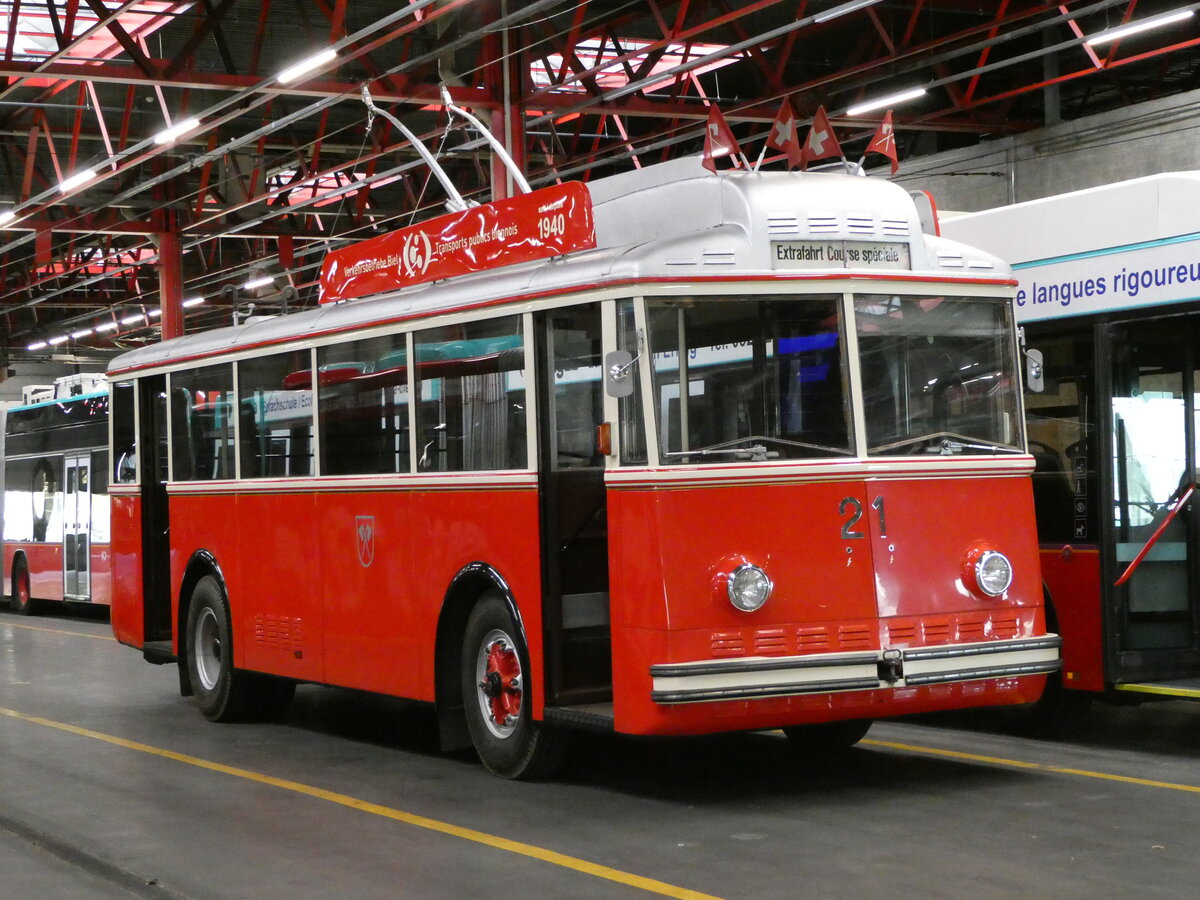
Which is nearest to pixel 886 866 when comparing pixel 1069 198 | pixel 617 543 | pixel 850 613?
pixel 850 613

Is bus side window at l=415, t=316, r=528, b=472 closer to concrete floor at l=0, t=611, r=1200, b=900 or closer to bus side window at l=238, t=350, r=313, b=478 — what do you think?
bus side window at l=238, t=350, r=313, b=478

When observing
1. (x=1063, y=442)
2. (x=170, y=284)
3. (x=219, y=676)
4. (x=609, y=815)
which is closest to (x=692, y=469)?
(x=609, y=815)

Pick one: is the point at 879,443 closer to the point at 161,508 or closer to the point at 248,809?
the point at 248,809

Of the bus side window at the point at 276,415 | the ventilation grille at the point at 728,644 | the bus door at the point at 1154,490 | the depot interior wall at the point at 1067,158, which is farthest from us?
the depot interior wall at the point at 1067,158

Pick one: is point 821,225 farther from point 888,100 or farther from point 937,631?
point 888,100

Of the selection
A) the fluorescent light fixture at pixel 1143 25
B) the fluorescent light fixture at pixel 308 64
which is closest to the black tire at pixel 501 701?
the fluorescent light fixture at pixel 308 64

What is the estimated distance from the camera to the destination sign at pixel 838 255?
8.62m

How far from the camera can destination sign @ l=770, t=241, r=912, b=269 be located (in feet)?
28.3

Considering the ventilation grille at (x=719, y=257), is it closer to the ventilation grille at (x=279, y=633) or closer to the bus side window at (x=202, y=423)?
the ventilation grille at (x=279, y=633)

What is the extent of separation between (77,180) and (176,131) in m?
3.71

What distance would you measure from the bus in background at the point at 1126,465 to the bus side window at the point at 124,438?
26.3 ft

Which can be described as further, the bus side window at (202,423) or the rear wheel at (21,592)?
the rear wheel at (21,592)

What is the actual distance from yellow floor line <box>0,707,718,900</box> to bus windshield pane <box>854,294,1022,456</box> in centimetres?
270

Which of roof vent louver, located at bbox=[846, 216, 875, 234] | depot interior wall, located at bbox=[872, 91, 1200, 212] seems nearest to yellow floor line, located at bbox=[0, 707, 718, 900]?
roof vent louver, located at bbox=[846, 216, 875, 234]
